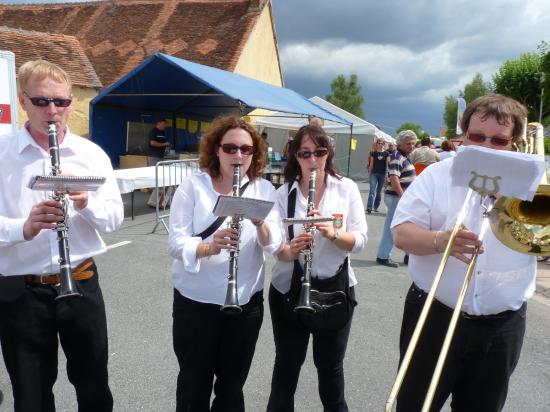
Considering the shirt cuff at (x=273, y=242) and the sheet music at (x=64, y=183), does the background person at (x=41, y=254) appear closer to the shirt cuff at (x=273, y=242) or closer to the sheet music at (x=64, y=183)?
the sheet music at (x=64, y=183)

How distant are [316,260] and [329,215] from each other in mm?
251

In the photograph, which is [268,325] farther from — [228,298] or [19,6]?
[19,6]

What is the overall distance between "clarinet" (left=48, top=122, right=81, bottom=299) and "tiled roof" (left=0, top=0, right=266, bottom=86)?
54.5ft

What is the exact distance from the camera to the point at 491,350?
1777 mm

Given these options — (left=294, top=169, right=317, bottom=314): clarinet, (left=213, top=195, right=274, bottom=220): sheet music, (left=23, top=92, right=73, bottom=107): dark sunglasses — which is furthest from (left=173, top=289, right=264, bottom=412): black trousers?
(left=23, top=92, right=73, bottom=107): dark sunglasses

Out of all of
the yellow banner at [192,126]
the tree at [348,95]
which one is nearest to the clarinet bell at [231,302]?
the yellow banner at [192,126]

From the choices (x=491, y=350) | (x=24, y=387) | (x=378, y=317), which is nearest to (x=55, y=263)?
(x=24, y=387)

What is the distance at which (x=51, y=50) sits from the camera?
1455cm

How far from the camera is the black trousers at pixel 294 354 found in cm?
229

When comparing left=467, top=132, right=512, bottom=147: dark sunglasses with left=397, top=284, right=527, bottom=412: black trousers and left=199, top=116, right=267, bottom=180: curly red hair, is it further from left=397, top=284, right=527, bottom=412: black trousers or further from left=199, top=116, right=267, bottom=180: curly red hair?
left=199, top=116, right=267, bottom=180: curly red hair

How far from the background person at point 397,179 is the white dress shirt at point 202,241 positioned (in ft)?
13.2

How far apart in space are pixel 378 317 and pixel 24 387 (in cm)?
315

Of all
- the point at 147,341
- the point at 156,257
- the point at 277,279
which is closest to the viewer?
the point at 277,279

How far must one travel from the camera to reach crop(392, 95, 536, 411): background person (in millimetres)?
1731
